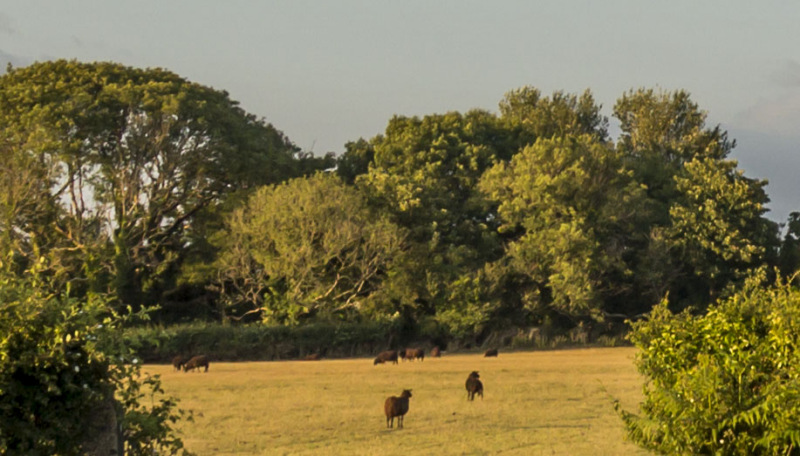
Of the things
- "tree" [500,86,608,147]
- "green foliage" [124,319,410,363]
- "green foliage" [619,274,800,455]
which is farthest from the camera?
"tree" [500,86,608,147]

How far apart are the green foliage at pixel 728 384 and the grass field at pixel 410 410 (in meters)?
1.88

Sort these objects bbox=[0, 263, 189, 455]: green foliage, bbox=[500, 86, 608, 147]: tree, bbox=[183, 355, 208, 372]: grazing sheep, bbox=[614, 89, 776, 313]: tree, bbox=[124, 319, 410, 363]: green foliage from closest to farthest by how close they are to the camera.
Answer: bbox=[0, 263, 189, 455]: green foliage → bbox=[183, 355, 208, 372]: grazing sheep → bbox=[124, 319, 410, 363]: green foliage → bbox=[614, 89, 776, 313]: tree → bbox=[500, 86, 608, 147]: tree

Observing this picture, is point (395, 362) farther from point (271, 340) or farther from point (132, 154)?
point (132, 154)

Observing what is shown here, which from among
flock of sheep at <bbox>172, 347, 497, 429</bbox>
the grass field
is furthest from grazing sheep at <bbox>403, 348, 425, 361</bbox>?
the grass field

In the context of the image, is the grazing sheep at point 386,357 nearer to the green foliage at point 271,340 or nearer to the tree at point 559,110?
the green foliage at point 271,340

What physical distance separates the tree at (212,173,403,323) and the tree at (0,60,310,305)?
17.1 feet

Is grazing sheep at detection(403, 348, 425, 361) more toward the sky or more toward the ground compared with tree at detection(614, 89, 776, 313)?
more toward the ground

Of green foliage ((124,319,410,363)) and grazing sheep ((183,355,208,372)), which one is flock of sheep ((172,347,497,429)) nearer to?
grazing sheep ((183,355,208,372))

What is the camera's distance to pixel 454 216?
68.4m

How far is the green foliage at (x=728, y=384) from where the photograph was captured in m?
13.2

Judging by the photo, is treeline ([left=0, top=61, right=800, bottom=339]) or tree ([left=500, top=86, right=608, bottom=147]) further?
tree ([left=500, top=86, right=608, bottom=147])

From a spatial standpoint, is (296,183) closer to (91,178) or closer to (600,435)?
(91,178)

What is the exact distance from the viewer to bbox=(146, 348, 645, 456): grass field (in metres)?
19.5

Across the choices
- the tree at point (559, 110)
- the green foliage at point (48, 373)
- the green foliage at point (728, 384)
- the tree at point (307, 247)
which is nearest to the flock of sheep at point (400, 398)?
the green foliage at point (728, 384)
